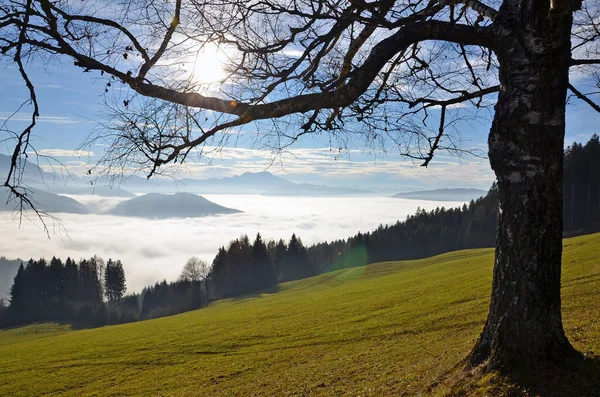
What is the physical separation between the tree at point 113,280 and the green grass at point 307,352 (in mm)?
68315

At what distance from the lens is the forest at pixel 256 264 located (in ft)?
282

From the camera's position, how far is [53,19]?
472 cm

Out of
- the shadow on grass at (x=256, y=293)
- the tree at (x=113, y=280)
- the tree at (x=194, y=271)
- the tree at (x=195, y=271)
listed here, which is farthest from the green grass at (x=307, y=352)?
the tree at (x=113, y=280)

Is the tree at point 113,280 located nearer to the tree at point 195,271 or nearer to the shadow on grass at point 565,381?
the tree at point 195,271

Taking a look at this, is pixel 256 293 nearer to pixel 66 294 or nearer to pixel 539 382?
pixel 66 294

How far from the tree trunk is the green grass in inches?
73.7

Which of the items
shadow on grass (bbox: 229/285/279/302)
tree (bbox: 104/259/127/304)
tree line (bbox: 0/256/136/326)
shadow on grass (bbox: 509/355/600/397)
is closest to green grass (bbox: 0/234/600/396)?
shadow on grass (bbox: 509/355/600/397)

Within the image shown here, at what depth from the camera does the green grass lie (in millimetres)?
10266

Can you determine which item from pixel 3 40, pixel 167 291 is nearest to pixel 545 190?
pixel 3 40

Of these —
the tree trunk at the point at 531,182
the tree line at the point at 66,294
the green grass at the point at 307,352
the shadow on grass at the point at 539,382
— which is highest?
the tree trunk at the point at 531,182

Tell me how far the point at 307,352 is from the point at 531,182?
1621 cm

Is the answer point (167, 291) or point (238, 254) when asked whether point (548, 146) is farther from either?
point (167, 291)

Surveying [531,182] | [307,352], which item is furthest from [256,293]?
[531,182]

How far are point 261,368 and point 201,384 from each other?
266 centimetres
